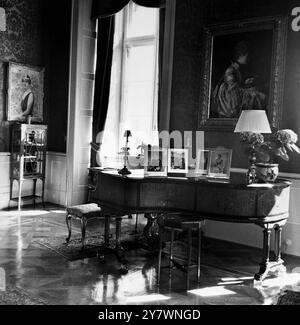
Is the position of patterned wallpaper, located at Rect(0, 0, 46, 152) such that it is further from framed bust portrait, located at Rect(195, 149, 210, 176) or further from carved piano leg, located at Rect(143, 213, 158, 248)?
framed bust portrait, located at Rect(195, 149, 210, 176)

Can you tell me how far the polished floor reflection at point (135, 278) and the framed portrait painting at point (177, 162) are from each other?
1.00 m

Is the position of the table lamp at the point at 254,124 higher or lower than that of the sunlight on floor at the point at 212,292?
higher

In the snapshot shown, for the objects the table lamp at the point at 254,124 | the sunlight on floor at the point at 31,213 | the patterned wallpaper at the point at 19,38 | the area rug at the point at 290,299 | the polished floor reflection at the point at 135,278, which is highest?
the patterned wallpaper at the point at 19,38

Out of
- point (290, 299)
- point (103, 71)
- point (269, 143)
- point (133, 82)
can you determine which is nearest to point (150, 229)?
point (269, 143)

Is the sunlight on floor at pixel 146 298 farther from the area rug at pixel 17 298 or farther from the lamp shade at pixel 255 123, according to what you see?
the lamp shade at pixel 255 123

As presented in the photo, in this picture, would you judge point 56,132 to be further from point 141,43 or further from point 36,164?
point 141,43

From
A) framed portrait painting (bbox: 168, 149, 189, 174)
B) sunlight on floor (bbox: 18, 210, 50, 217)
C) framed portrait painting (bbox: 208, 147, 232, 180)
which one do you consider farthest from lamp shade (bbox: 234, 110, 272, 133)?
sunlight on floor (bbox: 18, 210, 50, 217)

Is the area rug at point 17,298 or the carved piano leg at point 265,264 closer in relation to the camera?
the area rug at point 17,298

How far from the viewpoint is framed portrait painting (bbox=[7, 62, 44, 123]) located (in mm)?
7465

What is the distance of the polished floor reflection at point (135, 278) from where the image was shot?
3.71m

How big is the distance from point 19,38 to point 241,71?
13.2 ft

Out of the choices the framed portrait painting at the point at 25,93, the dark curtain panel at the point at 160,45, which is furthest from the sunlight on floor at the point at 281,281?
the framed portrait painting at the point at 25,93

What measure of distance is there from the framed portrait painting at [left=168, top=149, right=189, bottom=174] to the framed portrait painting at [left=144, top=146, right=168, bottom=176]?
0.09 metres
